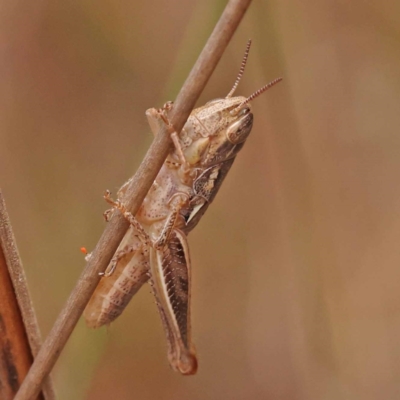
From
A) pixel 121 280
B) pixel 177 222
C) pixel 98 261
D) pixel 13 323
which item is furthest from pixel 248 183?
pixel 13 323

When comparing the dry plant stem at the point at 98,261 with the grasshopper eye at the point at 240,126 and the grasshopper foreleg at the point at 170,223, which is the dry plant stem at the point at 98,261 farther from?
the grasshopper eye at the point at 240,126

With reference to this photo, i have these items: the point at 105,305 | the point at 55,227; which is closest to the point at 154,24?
the point at 55,227

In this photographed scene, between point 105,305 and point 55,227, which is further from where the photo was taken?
point 55,227

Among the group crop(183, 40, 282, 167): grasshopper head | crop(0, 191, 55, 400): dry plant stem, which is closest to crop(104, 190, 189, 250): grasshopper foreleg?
crop(183, 40, 282, 167): grasshopper head

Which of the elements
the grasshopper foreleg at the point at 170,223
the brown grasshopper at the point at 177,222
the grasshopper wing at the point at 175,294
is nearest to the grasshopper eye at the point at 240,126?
the brown grasshopper at the point at 177,222

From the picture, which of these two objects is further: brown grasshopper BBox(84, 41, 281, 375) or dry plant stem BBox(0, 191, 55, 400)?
brown grasshopper BBox(84, 41, 281, 375)

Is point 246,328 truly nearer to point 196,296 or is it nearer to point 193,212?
point 196,296

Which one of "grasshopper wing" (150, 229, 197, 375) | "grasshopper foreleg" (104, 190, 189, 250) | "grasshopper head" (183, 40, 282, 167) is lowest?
"grasshopper wing" (150, 229, 197, 375)

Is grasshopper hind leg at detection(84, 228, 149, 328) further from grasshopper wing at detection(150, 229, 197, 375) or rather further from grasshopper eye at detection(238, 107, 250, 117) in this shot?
grasshopper eye at detection(238, 107, 250, 117)
